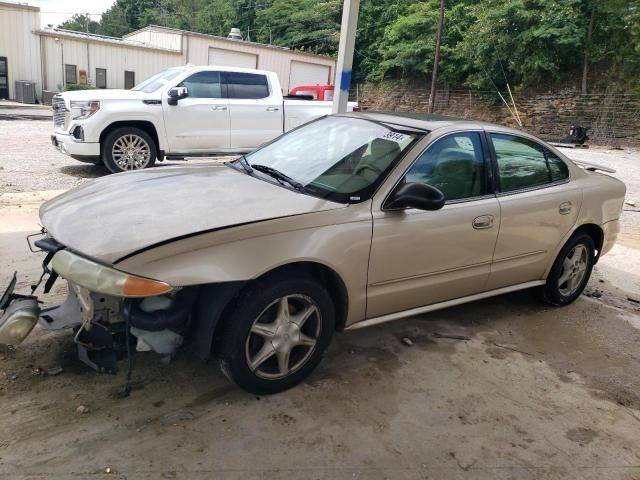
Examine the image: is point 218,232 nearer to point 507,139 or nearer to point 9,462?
point 9,462

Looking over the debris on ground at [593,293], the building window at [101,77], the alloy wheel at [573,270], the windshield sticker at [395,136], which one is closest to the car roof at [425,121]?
the windshield sticker at [395,136]

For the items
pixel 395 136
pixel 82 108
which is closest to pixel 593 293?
pixel 395 136

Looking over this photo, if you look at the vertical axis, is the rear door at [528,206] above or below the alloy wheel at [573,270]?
above

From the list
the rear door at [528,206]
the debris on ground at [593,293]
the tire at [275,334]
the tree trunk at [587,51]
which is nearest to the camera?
the tire at [275,334]

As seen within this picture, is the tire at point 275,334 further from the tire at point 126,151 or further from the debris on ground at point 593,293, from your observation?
the tire at point 126,151

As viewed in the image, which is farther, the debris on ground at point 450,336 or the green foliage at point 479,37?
the green foliage at point 479,37

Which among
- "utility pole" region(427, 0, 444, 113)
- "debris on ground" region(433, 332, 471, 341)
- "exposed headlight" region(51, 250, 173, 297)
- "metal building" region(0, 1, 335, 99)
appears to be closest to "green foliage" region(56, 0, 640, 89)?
"utility pole" region(427, 0, 444, 113)

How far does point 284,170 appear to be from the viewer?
372 cm

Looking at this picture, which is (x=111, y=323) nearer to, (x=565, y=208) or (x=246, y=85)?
(x=565, y=208)

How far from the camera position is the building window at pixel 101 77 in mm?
28062

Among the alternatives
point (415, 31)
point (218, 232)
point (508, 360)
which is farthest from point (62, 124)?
point (415, 31)

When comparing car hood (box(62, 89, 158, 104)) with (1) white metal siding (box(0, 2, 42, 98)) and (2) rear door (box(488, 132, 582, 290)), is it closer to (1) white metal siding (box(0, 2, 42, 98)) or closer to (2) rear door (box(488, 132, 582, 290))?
(2) rear door (box(488, 132, 582, 290))

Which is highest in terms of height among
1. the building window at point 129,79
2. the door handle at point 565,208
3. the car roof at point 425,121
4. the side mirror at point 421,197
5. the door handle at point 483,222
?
the building window at point 129,79

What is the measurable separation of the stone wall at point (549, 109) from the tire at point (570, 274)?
16557mm
